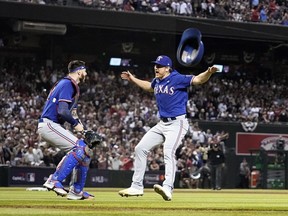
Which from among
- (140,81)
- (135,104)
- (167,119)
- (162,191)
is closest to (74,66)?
(140,81)

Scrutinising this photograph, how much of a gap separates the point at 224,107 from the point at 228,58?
296 inches

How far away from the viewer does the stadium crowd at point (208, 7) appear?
110ft

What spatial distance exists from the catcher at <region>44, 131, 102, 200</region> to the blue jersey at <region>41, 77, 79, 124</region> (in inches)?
21.2

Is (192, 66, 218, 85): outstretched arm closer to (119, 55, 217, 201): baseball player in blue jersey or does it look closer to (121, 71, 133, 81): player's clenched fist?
(119, 55, 217, 201): baseball player in blue jersey

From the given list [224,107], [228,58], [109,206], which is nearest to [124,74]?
[109,206]

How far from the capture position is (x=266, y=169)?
2909 cm

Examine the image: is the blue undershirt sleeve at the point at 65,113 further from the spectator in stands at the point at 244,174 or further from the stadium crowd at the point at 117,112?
the spectator in stands at the point at 244,174

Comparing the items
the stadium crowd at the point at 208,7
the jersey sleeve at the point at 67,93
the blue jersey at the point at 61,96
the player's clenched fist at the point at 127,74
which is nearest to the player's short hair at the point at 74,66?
the blue jersey at the point at 61,96

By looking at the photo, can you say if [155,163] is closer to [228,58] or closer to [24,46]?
[24,46]

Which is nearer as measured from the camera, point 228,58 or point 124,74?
point 124,74

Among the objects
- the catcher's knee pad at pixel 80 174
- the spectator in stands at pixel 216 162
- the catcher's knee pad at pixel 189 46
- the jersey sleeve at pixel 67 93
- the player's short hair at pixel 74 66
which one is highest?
the catcher's knee pad at pixel 189 46

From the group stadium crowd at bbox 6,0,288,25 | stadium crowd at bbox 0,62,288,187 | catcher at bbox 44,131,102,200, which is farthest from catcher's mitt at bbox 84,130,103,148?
stadium crowd at bbox 6,0,288,25

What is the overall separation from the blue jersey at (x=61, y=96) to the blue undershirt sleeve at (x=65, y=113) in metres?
0.07

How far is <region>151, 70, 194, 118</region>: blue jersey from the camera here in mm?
12188
